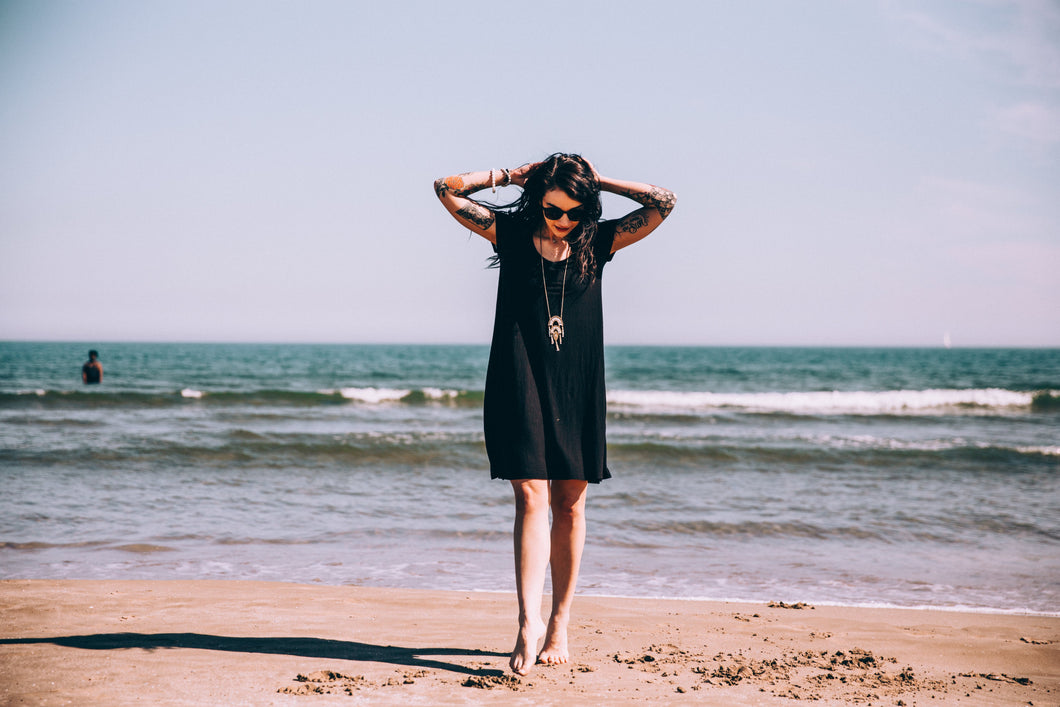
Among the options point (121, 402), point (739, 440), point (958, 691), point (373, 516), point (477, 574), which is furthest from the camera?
point (121, 402)

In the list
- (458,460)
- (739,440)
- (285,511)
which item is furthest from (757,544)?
(739,440)

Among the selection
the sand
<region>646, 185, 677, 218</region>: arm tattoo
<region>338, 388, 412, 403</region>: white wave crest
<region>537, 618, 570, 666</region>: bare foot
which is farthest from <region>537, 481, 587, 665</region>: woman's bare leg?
<region>338, 388, 412, 403</region>: white wave crest

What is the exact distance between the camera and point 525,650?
298 cm

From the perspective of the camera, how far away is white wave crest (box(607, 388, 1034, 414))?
2133cm

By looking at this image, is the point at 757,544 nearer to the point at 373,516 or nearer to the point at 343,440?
the point at 373,516

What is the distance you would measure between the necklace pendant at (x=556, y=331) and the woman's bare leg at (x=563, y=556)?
1.77ft

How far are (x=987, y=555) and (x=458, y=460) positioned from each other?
6193mm

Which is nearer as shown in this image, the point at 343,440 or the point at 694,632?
the point at 694,632

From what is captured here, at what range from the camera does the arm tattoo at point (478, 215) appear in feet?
9.87

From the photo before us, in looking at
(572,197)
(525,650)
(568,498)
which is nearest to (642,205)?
(572,197)

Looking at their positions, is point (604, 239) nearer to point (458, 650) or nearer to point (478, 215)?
point (478, 215)

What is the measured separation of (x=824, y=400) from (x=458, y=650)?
2383 cm

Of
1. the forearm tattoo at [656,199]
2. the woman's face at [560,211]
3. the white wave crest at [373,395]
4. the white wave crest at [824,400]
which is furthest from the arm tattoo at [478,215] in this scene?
the white wave crest at [373,395]

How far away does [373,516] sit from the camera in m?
6.86
